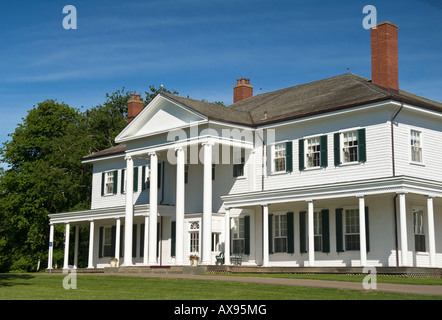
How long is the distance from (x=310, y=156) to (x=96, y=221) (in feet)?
62.2

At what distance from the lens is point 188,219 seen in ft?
120

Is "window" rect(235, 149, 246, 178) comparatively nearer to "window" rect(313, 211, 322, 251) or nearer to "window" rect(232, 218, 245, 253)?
"window" rect(232, 218, 245, 253)

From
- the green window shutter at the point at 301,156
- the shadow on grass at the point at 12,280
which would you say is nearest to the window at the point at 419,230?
the green window shutter at the point at 301,156

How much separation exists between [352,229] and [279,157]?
5798 millimetres

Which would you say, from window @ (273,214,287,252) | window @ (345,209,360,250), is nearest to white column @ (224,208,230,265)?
window @ (273,214,287,252)

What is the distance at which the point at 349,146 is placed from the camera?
30.1 meters

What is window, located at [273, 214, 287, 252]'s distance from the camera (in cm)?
3253

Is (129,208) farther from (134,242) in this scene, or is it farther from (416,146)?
(416,146)

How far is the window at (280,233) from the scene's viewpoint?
32.5 metres

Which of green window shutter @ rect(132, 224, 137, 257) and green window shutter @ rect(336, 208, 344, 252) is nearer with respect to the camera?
green window shutter @ rect(336, 208, 344, 252)

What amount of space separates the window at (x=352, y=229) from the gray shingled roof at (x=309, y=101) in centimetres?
500

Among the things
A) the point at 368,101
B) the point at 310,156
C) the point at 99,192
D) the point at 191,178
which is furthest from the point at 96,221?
the point at 368,101

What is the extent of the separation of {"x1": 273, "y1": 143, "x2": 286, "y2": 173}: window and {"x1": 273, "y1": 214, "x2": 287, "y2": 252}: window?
2.46 meters
